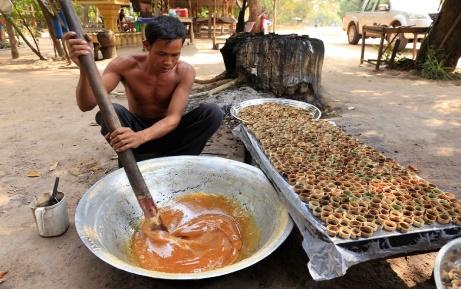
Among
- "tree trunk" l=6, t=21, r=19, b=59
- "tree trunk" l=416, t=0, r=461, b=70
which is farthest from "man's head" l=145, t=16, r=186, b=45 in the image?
"tree trunk" l=6, t=21, r=19, b=59

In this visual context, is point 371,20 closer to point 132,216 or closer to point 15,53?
point 15,53

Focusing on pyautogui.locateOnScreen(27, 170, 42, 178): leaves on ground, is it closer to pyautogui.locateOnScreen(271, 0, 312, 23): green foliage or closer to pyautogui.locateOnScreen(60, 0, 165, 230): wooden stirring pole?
pyautogui.locateOnScreen(60, 0, 165, 230): wooden stirring pole

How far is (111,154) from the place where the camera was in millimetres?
3416

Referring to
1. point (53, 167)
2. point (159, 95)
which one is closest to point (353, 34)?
point (159, 95)

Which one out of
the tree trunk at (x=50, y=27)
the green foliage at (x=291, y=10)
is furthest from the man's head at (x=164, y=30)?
the green foliage at (x=291, y=10)

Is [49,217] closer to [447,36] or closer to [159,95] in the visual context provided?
[159,95]

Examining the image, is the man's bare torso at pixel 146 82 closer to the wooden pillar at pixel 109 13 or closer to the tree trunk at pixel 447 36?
the tree trunk at pixel 447 36

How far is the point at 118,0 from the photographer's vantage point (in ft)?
34.3

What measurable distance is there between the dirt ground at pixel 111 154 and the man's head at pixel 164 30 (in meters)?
1.34

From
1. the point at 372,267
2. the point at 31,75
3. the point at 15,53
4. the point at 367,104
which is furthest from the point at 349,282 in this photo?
the point at 15,53

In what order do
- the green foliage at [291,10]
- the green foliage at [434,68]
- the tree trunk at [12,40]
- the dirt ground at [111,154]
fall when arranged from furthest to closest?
the green foliage at [291,10], the tree trunk at [12,40], the green foliage at [434,68], the dirt ground at [111,154]

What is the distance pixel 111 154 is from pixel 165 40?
1713mm

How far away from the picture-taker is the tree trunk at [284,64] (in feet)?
14.5

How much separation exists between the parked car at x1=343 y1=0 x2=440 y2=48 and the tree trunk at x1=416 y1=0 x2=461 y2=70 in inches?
83.2
